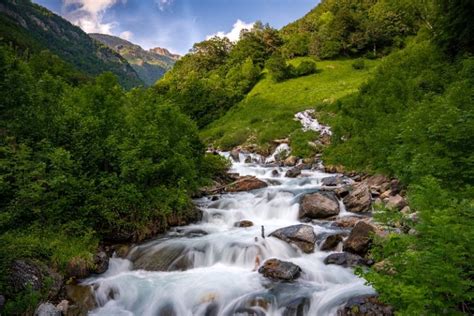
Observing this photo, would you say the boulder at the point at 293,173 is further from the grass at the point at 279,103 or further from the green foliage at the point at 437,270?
the green foliage at the point at 437,270

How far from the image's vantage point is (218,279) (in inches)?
477

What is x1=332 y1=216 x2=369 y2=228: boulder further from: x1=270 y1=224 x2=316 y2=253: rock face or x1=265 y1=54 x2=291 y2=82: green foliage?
x1=265 y1=54 x2=291 y2=82: green foliage

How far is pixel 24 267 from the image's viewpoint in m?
9.98

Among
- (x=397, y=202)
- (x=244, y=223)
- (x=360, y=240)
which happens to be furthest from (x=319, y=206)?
(x=360, y=240)

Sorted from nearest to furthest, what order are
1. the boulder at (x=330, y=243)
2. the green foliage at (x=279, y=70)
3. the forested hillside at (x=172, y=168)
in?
the forested hillside at (x=172, y=168) → the boulder at (x=330, y=243) → the green foliage at (x=279, y=70)

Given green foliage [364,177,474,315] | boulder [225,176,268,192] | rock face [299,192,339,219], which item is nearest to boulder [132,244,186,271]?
rock face [299,192,339,219]

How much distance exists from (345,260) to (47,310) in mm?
9635

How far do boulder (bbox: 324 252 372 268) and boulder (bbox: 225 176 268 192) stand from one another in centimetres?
1142

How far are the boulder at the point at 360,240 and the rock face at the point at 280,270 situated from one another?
2351 millimetres

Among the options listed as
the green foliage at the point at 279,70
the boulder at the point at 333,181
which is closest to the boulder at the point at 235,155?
the boulder at the point at 333,181

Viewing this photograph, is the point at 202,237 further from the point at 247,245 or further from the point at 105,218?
the point at 105,218

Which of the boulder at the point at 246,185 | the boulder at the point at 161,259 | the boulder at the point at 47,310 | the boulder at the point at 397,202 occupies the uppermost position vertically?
the boulder at the point at 246,185

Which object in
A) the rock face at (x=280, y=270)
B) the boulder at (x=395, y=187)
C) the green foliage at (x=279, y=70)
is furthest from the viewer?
the green foliage at (x=279, y=70)

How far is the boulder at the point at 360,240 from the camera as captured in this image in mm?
12406
